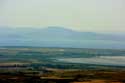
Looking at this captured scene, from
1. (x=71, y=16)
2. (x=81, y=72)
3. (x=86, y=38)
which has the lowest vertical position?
(x=81, y=72)

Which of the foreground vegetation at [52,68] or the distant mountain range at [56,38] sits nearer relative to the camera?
the foreground vegetation at [52,68]

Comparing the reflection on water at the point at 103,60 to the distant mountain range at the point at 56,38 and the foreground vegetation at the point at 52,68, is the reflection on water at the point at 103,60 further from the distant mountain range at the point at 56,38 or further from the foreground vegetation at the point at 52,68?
the distant mountain range at the point at 56,38

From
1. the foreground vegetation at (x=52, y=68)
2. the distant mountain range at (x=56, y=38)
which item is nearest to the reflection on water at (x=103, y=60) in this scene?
the foreground vegetation at (x=52, y=68)

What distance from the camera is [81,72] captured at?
22.3 feet

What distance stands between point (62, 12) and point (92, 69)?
1.35 meters

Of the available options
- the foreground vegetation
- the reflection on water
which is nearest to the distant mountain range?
the foreground vegetation

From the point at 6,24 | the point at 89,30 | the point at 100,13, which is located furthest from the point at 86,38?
the point at 6,24

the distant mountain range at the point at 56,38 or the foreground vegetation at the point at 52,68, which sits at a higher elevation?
the distant mountain range at the point at 56,38

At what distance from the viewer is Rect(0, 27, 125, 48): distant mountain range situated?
6.91m

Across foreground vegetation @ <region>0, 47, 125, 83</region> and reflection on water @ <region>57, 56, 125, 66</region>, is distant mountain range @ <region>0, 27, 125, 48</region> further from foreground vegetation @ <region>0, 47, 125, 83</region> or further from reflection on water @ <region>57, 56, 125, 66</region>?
reflection on water @ <region>57, 56, 125, 66</region>

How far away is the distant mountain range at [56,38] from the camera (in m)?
6.91

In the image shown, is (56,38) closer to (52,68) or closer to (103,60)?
(52,68)

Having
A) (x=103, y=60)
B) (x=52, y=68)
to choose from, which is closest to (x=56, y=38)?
(x=52, y=68)

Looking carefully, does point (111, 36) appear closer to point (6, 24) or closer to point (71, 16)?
point (71, 16)
